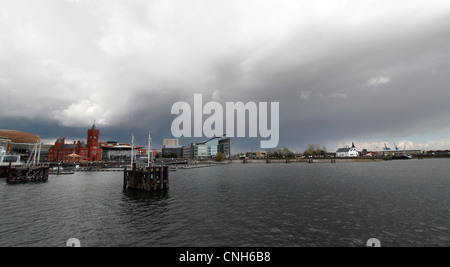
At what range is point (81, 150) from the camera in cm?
14762

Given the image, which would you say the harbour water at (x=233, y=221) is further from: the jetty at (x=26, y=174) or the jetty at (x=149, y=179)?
the jetty at (x=26, y=174)

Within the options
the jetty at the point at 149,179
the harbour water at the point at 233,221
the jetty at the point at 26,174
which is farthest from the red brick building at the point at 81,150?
the harbour water at the point at 233,221

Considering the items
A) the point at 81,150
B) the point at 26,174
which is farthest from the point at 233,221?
the point at 81,150

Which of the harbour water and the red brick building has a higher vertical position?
the red brick building

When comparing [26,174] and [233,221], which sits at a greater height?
[233,221]

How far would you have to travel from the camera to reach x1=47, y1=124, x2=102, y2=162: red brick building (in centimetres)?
14825

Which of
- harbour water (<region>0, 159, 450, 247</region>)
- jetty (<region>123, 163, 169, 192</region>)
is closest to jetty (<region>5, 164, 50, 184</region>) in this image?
harbour water (<region>0, 159, 450, 247</region>)

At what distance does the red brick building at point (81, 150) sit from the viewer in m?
148

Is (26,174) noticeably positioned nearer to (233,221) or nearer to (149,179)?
(149,179)

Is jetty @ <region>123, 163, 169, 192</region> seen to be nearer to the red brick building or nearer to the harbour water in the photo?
the harbour water

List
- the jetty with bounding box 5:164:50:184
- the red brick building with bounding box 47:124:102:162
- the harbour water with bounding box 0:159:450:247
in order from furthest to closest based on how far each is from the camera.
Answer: the red brick building with bounding box 47:124:102:162, the jetty with bounding box 5:164:50:184, the harbour water with bounding box 0:159:450:247

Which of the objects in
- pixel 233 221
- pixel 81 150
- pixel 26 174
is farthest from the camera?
pixel 81 150
